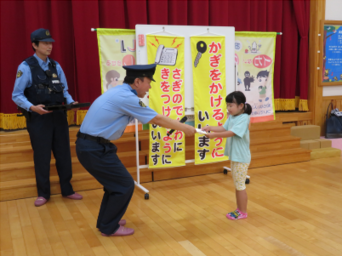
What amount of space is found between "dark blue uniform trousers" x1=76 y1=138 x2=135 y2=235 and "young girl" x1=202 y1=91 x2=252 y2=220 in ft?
2.40

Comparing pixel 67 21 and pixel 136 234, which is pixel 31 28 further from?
pixel 136 234

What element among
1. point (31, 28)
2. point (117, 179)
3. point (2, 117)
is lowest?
point (117, 179)

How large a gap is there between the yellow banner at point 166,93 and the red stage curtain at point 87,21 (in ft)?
3.91

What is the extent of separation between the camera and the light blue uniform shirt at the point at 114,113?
2.37 meters

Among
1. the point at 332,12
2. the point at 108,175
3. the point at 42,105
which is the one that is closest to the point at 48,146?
the point at 42,105

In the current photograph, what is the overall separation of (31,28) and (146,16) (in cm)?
149

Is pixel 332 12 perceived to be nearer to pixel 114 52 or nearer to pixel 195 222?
pixel 114 52

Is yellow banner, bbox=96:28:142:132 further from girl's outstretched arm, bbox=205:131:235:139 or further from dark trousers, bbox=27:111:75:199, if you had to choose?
girl's outstretched arm, bbox=205:131:235:139

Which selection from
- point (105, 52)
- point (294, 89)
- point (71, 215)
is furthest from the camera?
point (294, 89)

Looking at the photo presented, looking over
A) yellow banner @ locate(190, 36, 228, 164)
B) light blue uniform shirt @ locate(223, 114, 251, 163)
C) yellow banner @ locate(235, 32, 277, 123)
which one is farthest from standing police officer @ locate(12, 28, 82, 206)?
yellow banner @ locate(235, 32, 277, 123)

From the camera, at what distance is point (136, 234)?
2689 mm

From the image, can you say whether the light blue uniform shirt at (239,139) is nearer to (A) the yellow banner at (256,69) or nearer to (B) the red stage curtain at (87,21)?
(A) the yellow banner at (256,69)

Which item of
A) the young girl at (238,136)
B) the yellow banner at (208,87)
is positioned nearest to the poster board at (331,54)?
the yellow banner at (208,87)

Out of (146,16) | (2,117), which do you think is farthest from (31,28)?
(146,16)
